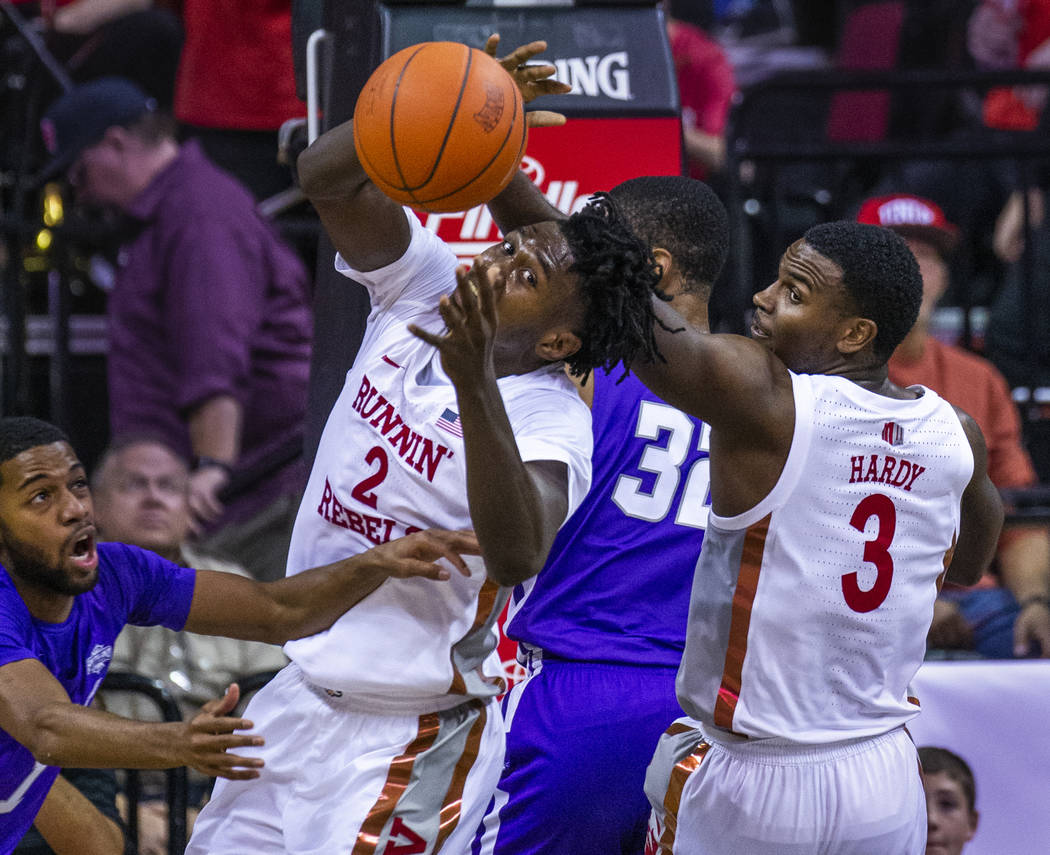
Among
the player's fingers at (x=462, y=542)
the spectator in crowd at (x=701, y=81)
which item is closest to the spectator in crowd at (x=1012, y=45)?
the spectator in crowd at (x=701, y=81)

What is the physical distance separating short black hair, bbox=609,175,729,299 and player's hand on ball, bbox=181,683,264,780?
1.67 metres

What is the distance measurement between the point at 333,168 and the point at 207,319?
3.08 m

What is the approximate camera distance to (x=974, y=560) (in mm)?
3562

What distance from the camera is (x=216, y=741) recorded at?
2.66m

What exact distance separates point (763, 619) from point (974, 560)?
0.76 m

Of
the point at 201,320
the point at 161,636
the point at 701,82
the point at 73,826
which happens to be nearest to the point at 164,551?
the point at 161,636

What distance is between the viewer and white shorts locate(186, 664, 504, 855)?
3.18 metres

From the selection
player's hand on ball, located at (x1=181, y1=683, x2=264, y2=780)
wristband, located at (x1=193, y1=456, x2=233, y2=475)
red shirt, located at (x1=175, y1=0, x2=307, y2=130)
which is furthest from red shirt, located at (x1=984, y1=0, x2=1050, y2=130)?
player's hand on ball, located at (x1=181, y1=683, x2=264, y2=780)

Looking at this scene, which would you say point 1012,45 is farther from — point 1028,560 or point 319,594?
point 319,594

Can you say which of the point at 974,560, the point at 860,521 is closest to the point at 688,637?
the point at 860,521

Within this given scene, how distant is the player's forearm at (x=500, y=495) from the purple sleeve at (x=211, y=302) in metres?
3.54

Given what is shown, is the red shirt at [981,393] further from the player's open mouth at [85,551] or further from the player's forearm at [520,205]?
the player's open mouth at [85,551]

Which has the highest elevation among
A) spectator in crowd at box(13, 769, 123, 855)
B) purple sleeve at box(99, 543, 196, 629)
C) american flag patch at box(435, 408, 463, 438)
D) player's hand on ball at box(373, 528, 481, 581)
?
american flag patch at box(435, 408, 463, 438)

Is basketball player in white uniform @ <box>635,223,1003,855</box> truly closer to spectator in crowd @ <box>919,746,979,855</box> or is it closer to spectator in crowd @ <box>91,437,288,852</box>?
spectator in crowd @ <box>919,746,979,855</box>
